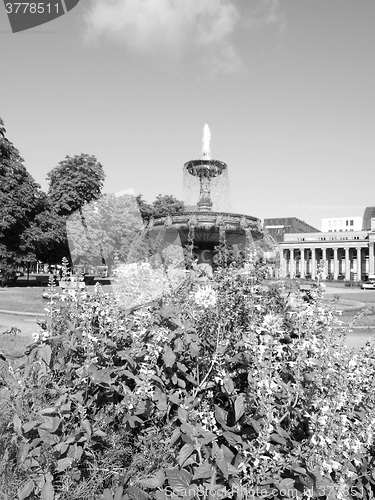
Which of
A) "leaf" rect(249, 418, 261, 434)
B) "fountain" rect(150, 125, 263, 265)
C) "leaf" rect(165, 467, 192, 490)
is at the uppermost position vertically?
"fountain" rect(150, 125, 263, 265)

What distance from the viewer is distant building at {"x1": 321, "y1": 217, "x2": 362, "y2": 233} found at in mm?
140625

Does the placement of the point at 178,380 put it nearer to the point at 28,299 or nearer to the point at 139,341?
the point at 139,341

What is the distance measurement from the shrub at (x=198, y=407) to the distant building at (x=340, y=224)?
144373 mm

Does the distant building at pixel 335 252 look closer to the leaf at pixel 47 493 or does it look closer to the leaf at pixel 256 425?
the leaf at pixel 256 425

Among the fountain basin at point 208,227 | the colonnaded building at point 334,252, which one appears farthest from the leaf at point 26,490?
the colonnaded building at point 334,252

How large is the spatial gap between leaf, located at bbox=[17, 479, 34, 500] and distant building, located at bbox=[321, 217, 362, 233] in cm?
14568

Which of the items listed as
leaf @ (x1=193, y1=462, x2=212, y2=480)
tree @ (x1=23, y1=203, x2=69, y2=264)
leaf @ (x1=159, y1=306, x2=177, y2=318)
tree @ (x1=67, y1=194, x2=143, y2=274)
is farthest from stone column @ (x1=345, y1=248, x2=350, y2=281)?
leaf @ (x1=193, y1=462, x2=212, y2=480)

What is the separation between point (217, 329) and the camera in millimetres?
3326

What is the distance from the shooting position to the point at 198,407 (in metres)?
3.05

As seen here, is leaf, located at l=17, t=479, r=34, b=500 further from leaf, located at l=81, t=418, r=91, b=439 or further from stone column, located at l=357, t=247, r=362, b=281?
stone column, located at l=357, t=247, r=362, b=281

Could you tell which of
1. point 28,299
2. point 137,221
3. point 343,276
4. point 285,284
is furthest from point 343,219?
point 285,284

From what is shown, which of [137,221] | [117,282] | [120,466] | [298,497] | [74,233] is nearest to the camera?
[298,497]

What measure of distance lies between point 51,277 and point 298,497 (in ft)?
9.09

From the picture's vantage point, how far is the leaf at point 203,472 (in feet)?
7.77
